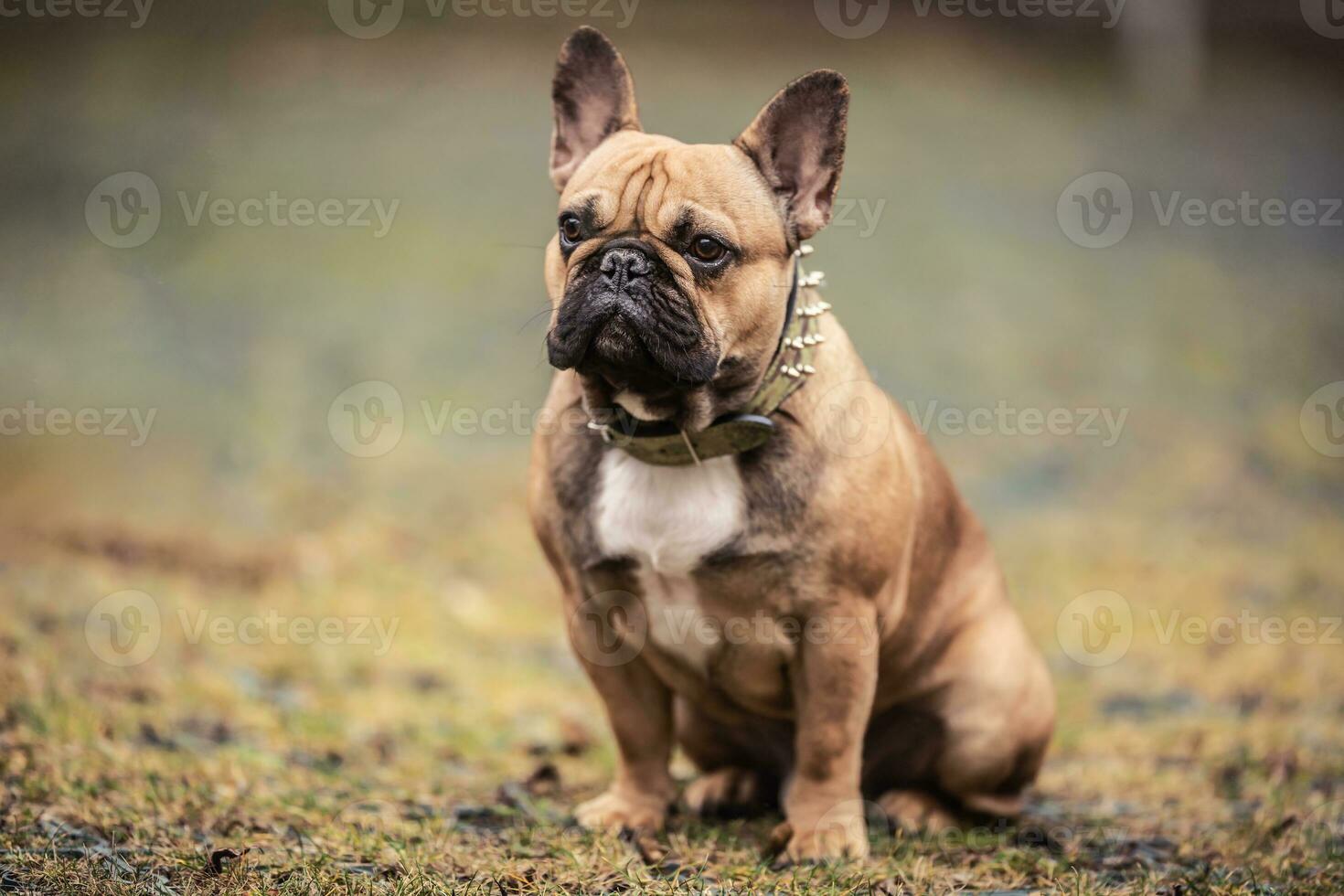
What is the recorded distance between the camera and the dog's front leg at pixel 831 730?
148 inches

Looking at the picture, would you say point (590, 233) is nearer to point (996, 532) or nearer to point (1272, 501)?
point (996, 532)

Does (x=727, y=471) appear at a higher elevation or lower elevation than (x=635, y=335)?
lower

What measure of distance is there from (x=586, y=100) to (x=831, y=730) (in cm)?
206

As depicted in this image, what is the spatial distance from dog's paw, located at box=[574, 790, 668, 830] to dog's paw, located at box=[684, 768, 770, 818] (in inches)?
6.8

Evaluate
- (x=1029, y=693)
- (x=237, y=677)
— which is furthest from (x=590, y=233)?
(x=237, y=677)

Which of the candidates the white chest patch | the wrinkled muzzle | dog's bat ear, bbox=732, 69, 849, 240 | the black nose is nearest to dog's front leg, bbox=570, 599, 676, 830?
the white chest patch

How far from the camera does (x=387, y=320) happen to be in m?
9.74

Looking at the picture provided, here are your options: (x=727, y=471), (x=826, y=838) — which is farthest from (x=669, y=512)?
(x=826, y=838)

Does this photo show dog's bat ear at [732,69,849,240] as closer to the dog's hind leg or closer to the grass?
the dog's hind leg

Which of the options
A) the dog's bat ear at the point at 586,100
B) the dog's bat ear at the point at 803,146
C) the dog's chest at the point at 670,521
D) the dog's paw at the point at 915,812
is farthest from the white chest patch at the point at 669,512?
the dog's paw at the point at 915,812

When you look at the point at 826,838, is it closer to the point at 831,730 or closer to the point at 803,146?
the point at 831,730

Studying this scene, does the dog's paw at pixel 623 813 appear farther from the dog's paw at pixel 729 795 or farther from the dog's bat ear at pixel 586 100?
the dog's bat ear at pixel 586 100

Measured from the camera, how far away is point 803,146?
3.84 metres

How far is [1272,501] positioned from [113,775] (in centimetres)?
735
